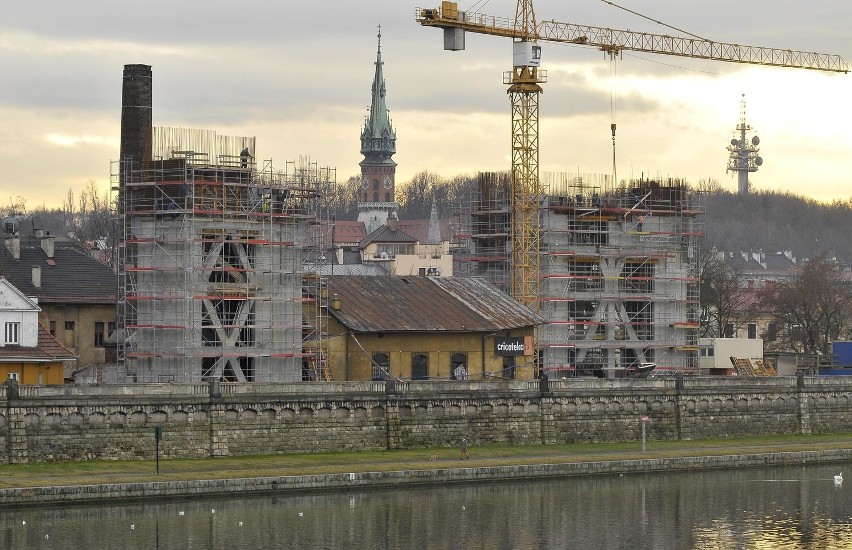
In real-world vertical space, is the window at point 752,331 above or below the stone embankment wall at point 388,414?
above

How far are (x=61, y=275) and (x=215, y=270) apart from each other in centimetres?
1030

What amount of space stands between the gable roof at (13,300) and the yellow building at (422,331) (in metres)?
17.0

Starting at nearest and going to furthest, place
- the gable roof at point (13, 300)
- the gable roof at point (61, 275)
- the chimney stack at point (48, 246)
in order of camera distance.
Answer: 1. the gable roof at point (13, 300)
2. the gable roof at point (61, 275)
3. the chimney stack at point (48, 246)

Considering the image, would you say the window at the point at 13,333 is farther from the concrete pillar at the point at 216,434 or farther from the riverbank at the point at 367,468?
the riverbank at the point at 367,468

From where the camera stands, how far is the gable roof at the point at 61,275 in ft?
320

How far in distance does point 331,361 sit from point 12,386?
2530 centimetres

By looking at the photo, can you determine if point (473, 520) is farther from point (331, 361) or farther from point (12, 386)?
point (331, 361)

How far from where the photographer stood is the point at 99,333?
101562 mm

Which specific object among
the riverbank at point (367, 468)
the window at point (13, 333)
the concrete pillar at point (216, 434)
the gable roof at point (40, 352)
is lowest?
the riverbank at point (367, 468)

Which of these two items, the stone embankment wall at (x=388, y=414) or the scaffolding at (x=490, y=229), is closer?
the stone embankment wall at (x=388, y=414)

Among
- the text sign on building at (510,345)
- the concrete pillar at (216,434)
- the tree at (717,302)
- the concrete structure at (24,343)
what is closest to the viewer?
the concrete pillar at (216,434)

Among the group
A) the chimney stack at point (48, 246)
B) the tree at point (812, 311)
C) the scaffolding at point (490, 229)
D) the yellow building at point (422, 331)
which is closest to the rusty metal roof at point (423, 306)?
the yellow building at point (422, 331)

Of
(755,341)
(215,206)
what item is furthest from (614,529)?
(755,341)

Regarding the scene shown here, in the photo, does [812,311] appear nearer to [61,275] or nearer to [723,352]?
[723,352]
